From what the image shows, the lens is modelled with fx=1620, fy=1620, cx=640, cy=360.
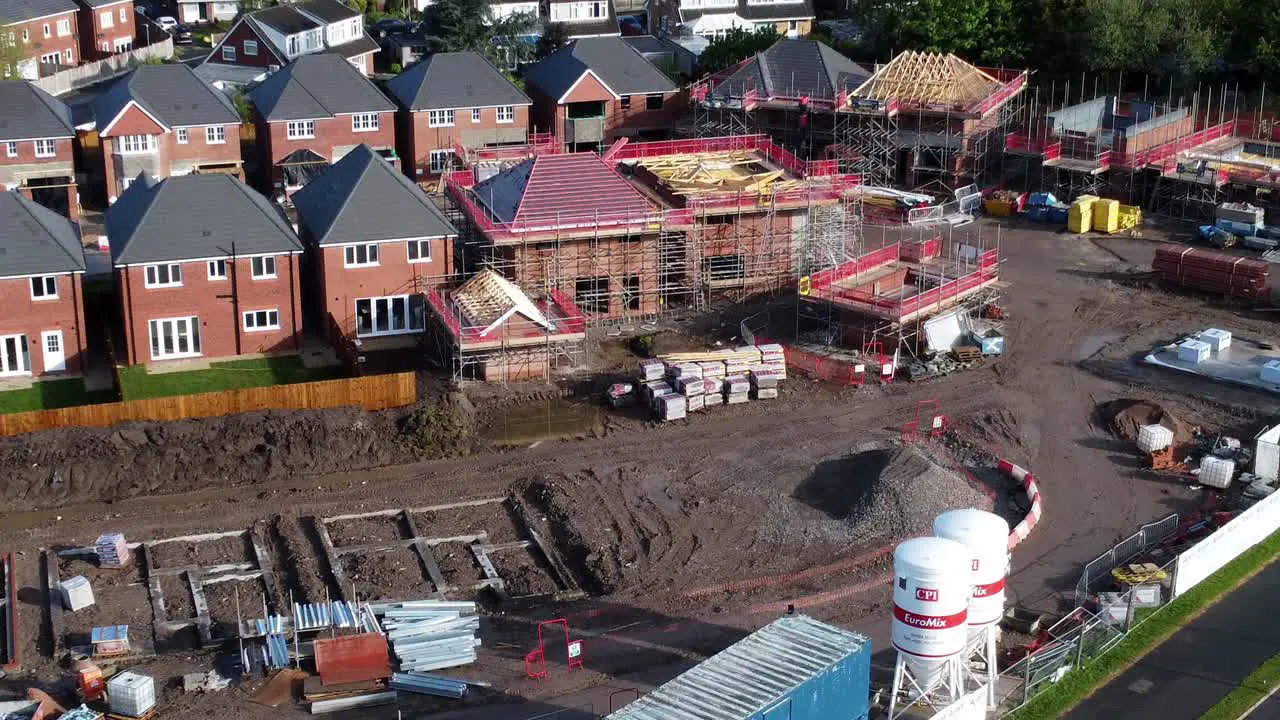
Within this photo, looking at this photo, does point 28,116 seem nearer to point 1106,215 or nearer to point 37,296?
point 37,296

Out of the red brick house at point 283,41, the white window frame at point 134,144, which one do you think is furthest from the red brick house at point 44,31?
the white window frame at point 134,144

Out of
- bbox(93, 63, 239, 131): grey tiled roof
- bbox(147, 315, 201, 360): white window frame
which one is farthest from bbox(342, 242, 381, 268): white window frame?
bbox(93, 63, 239, 131): grey tiled roof

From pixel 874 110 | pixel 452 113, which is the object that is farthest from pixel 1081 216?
pixel 452 113

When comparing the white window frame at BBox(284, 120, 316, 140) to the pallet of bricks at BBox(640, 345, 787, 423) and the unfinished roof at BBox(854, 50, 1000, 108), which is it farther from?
the pallet of bricks at BBox(640, 345, 787, 423)

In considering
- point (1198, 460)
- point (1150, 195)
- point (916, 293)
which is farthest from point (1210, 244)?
point (1198, 460)

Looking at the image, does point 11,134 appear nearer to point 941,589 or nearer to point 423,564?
point 423,564
